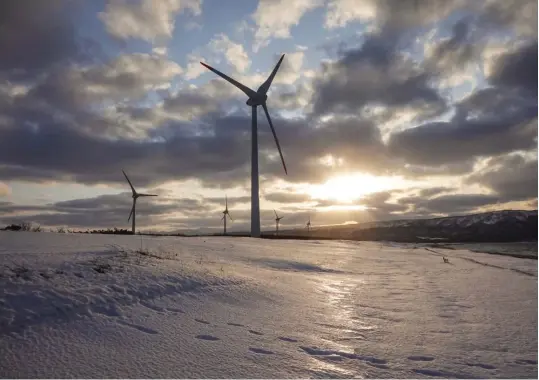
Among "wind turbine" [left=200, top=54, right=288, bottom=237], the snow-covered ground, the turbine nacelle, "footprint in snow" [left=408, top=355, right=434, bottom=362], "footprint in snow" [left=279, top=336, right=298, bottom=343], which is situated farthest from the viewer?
the turbine nacelle

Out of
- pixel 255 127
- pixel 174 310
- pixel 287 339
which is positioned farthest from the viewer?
pixel 255 127

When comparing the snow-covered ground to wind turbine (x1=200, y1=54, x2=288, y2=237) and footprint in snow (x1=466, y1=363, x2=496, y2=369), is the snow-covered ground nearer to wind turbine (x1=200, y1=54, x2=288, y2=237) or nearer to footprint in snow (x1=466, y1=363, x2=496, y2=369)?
footprint in snow (x1=466, y1=363, x2=496, y2=369)

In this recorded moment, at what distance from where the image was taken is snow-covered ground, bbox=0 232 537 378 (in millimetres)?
4445

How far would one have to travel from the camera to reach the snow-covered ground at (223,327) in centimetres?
445

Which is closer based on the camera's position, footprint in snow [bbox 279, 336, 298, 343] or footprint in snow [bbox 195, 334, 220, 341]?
Result: footprint in snow [bbox 195, 334, 220, 341]

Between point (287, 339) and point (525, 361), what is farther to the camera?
point (287, 339)

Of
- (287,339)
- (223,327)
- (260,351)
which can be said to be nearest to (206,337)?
(223,327)

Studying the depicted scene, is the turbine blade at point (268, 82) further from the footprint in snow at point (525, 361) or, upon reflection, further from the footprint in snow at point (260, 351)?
the footprint in snow at point (525, 361)

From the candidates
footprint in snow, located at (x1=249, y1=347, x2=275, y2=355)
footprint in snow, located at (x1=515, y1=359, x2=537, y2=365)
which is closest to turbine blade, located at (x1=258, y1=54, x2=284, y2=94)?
footprint in snow, located at (x1=249, y1=347, x2=275, y2=355)

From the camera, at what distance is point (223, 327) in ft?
19.2

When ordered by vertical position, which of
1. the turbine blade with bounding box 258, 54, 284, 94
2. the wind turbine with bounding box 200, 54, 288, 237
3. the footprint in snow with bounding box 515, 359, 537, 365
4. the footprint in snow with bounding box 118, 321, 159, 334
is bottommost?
the footprint in snow with bounding box 515, 359, 537, 365

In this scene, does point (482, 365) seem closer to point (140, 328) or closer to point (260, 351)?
point (260, 351)

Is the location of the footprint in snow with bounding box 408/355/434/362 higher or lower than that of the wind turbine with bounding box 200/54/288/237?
lower

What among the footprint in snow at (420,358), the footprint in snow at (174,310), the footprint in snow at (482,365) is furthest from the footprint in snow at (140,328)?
the footprint in snow at (482,365)
